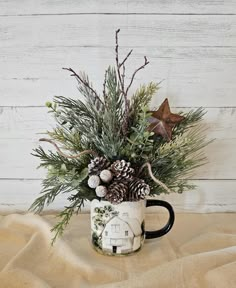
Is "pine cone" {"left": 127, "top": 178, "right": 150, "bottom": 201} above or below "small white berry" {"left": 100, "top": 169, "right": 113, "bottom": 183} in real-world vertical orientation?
below

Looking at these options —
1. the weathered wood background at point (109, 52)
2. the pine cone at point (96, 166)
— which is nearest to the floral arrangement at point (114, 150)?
the pine cone at point (96, 166)

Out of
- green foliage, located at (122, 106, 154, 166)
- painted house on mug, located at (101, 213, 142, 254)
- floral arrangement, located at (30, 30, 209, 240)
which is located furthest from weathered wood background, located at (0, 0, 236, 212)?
painted house on mug, located at (101, 213, 142, 254)

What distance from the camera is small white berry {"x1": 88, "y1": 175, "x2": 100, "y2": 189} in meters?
0.85

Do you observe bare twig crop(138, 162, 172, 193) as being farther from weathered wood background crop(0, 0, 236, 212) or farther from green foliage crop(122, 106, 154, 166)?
weathered wood background crop(0, 0, 236, 212)

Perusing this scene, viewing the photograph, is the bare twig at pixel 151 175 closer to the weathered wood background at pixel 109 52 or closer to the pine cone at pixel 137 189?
the pine cone at pixel 137 189

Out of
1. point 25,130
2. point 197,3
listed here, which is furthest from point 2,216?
point 197,3

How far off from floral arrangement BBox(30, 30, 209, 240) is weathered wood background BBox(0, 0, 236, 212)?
126 millimetres

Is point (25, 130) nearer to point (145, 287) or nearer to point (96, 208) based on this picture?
point (96, 208)

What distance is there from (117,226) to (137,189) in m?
0.09

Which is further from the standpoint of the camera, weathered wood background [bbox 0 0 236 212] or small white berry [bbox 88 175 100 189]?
weathered wood background [bbox 0 0 236 212]

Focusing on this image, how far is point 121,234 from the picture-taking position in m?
0.89

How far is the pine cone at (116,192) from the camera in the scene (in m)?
0.85

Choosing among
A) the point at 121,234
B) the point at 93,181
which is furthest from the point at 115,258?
the point at 93,181

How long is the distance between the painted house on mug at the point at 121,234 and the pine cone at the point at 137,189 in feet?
0.13
